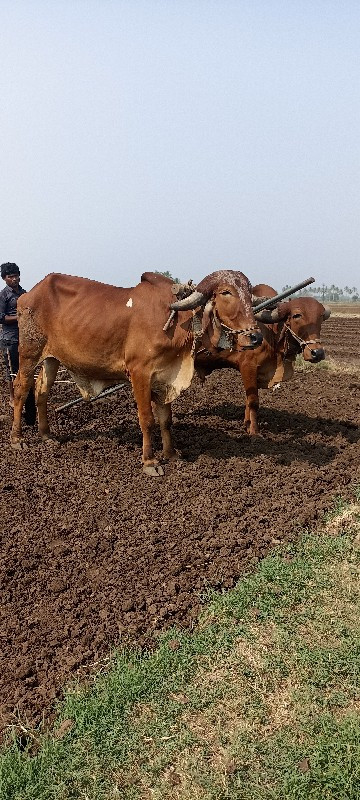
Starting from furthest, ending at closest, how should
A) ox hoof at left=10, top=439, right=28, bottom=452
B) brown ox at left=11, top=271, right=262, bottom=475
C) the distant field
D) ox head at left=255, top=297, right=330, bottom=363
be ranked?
the distant field → ox head at left=255, top=297, right=330, bottom=363 → ox hoof at left=10, top=439, right=28, bottom=452 → brown ox at left=11, top=271, right=262, bottom=475

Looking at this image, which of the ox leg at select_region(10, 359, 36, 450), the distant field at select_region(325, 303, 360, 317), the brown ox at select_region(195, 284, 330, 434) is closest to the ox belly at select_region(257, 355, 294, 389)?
the brown ox at select_region(195, 284, 330, 434)

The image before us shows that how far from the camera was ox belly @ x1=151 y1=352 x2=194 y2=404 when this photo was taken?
6.88m

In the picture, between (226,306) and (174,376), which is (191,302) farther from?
(174,376)

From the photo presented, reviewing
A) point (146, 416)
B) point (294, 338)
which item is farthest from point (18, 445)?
point (294, 338)

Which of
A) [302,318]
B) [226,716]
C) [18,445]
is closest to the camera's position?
[226,716]

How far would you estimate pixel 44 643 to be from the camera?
13.9ft

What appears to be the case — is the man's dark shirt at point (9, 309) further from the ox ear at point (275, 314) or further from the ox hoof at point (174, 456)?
the ox ear at point (275, 314)

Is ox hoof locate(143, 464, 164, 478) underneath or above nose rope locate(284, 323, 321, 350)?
underneath

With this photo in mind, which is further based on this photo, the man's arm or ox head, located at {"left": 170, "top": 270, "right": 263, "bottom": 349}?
the man's arm

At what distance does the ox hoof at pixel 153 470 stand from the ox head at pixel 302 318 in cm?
248

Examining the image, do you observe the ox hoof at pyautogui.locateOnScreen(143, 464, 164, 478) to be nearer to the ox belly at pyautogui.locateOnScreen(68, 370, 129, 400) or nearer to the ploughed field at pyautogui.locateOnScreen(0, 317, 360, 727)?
the ploughed field at pyautogui.locateOnScreen(0, 317, 360, 727)

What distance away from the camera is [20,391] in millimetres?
8133

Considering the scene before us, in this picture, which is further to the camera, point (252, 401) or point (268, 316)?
point (252, 401)

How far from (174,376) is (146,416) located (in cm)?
56
